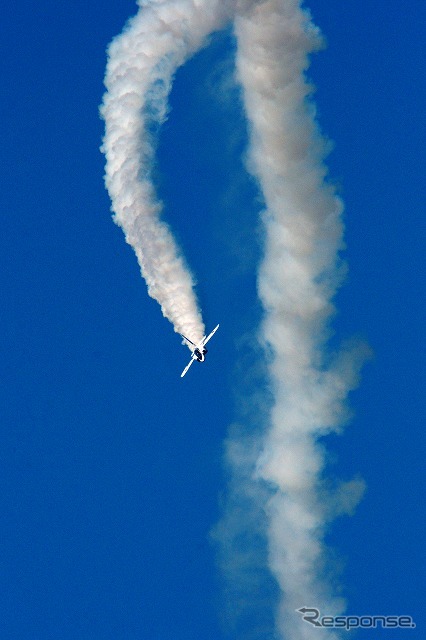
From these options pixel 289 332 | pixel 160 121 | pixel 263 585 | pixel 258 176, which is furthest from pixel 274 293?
pixel 263 585

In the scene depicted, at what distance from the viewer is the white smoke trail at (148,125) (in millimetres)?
69500

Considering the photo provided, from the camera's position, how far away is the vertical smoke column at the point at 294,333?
71.6 meters

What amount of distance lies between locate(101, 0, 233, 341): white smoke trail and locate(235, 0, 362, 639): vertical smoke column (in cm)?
329

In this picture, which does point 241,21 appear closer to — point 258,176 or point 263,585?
point 258,176

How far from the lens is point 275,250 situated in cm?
7669

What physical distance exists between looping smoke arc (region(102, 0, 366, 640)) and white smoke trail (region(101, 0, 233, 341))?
6 cm

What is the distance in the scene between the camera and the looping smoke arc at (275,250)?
69625mm

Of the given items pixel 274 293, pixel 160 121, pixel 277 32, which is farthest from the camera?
pixel 274 293

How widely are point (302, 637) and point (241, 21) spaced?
36774 millimetres

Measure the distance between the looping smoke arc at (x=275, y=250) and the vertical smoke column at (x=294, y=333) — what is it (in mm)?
61

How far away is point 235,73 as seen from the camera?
238 feet

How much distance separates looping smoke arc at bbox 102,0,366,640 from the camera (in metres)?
69.6

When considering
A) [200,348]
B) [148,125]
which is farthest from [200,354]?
[148,125]

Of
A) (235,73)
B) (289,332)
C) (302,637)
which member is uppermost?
(235,73)
